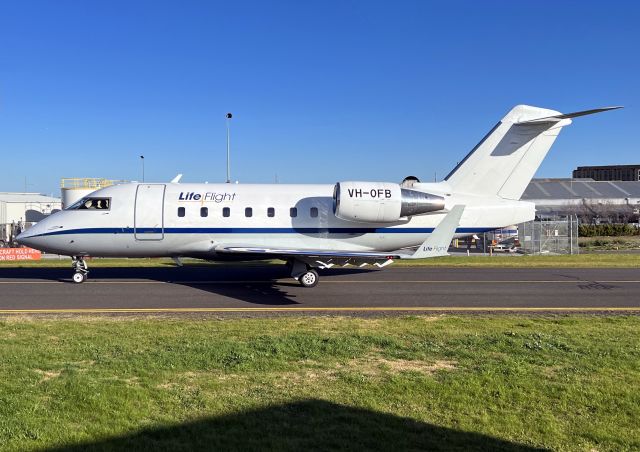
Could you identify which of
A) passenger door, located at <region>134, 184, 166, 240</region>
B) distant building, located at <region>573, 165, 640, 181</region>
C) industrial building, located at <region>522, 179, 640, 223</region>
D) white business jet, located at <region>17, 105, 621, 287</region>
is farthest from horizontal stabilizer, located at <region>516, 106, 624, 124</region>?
distant building, located at <region>573, 165, 640, 181</region>

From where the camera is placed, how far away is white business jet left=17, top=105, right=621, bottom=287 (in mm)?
16938

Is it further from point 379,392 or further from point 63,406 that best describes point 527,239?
point 63,406

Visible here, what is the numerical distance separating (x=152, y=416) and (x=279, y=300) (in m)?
8.87

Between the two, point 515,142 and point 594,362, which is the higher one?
point 515,142

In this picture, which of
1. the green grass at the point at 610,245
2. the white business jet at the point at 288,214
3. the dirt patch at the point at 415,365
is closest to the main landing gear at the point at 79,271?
the white business jet at the point at 288,214

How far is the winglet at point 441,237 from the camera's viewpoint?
1330cm

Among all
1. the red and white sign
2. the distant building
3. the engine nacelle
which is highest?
the distant building

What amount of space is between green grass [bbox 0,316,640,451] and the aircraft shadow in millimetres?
5157

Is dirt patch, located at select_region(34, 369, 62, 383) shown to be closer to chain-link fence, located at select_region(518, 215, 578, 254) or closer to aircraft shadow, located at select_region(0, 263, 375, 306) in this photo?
aircraft shadow, located at select_region(0, 263, 375, 306)

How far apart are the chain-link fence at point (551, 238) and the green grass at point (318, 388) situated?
81.5 ft

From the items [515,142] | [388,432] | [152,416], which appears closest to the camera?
[388,432]

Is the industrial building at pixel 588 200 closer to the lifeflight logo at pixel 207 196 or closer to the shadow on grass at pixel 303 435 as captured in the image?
the lifeflight logo at pixel 207 196

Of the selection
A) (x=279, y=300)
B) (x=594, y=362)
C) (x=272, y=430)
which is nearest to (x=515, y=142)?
(x=279, y=300)

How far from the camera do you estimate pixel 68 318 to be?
37.9ft
